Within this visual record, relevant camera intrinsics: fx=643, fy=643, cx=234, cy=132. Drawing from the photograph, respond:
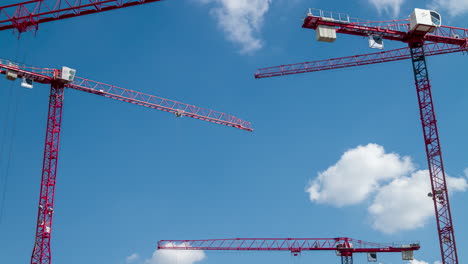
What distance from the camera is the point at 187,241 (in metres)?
164

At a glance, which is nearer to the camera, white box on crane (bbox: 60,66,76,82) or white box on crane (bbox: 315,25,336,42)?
white box on crane (bbox: 315,25,336,42)

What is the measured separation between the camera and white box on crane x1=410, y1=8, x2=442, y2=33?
90000mm

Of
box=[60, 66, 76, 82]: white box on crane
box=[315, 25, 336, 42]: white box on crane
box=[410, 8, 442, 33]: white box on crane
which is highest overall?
box=[410, 8, 442, 33]: white box on crane

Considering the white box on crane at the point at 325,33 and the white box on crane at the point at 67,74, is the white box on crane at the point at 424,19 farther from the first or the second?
the white box on crane at the point at 67,74

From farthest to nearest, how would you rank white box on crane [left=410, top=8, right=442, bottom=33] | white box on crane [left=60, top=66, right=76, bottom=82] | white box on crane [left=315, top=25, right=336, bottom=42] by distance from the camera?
white box on crane [left=60, top=66, right=76, bottom=82]
white box on crane [left=410, top=8, right=442, bottom=33]
white box on crane [left=315, top=25, right=336, bottom=42]

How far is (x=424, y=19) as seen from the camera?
9012 centimetres

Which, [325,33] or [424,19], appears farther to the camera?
[424,19]

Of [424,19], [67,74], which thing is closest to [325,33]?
[424,19]

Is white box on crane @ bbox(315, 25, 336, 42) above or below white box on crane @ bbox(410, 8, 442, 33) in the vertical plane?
below

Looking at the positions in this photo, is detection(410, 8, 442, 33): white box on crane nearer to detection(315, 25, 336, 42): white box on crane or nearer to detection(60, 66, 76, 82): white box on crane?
detection(315, 25, 336, 42): white box on crane

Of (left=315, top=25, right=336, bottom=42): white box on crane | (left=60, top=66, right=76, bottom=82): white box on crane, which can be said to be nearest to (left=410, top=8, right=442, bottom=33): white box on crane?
(left=315, top=25, right=336, bottom=42): white box on crane

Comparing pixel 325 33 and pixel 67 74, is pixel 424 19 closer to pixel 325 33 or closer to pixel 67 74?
pixel 325 33

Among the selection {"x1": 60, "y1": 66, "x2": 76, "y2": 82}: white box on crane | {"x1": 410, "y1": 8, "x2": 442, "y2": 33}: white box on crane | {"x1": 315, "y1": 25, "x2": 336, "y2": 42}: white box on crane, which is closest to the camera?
{"x1": 315, "y1": 25, "x2": 336, "y2": 42}: white box on crane

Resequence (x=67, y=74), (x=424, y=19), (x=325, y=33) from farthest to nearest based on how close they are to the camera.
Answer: (x=67, y=74) → (x=424, y=19) → (x=325, y=33)
